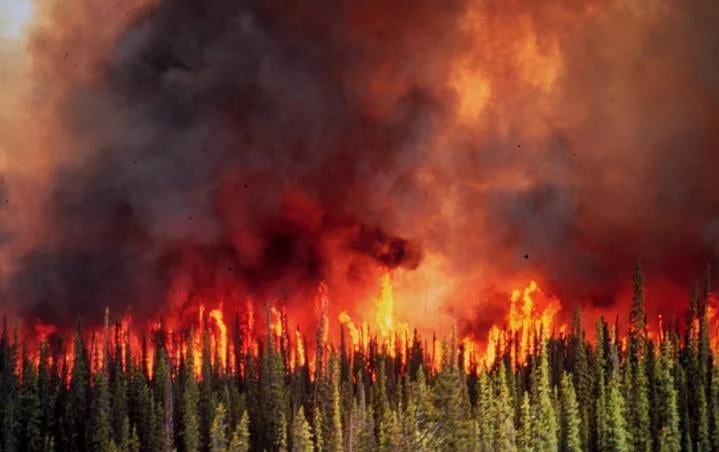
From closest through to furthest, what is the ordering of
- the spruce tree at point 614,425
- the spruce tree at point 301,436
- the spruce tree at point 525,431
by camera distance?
1. the spruce tree at point 301,436
2. the spruce tree at point 525,431
3. the spruce tree at point 614,425

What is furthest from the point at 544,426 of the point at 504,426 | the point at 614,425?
the point at 614,425

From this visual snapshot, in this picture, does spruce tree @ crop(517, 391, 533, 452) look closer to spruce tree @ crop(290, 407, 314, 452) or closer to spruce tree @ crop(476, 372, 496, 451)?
spruce tree @ crop(476, 372, 496, 451)

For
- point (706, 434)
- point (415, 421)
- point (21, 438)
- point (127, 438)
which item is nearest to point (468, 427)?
point (415, 421)

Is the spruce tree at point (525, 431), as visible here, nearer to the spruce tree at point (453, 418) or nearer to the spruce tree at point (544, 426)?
the spruce tree at point (544, 426)

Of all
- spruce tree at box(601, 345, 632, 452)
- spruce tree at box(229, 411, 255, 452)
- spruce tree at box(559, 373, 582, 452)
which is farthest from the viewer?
spruce tree at box(601, 345, 632, 452)

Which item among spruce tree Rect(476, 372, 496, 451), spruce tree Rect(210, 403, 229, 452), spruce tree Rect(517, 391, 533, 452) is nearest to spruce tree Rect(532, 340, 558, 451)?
spruce tree Rect(517, 391, 533, 452)

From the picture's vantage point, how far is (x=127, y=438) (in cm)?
18788

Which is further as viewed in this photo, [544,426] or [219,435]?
[544,426]

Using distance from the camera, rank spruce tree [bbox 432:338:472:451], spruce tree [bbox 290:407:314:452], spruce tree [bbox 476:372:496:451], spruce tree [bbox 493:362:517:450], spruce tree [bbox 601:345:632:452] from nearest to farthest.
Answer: spruce tree [bbox 432:338:472:451], spruce tree [bbox 476:372:496:451], spruce tree [bbox 493:362:517:450], spruce tree [bbox 290:407:314:452], spruce tree [bbox 601:345:632:452]

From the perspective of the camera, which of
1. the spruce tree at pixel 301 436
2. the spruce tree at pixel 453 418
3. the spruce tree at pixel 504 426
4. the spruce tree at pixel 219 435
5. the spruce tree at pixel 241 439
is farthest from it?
the spruce tree at pixel 301 436

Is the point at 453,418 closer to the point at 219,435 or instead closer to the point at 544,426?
the point at 544,426

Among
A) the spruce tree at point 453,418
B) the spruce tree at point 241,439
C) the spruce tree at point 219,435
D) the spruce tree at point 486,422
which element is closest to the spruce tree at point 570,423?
the spruce tree at point 486,422

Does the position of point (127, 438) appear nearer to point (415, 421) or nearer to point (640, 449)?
point (415, 421)

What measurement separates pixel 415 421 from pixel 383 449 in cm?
763
